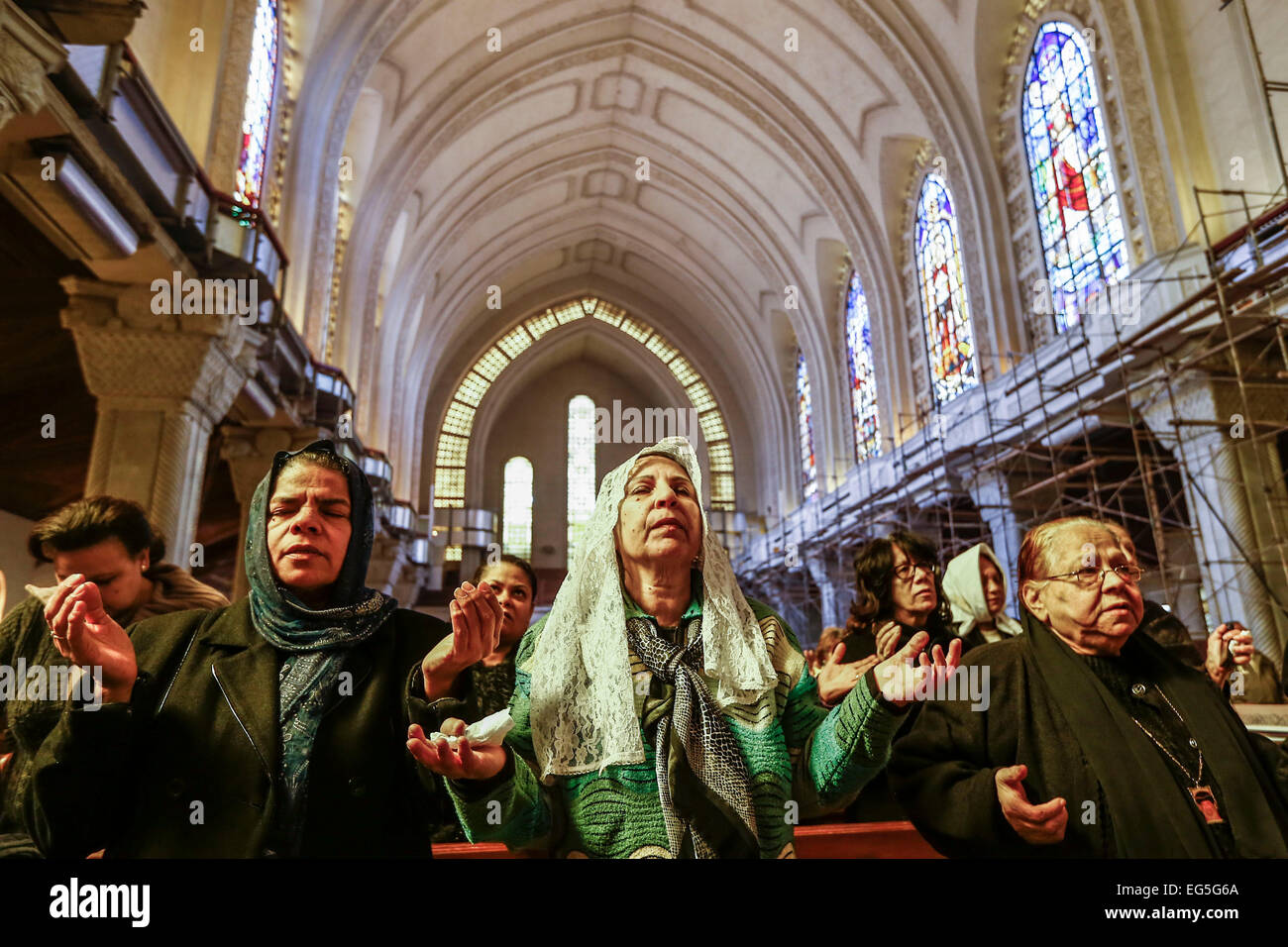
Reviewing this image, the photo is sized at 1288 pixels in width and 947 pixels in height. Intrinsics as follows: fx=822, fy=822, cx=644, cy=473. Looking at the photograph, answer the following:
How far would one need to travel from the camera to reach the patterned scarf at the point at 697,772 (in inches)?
55.0

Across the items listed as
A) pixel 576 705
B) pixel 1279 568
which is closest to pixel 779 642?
pixel 576 705

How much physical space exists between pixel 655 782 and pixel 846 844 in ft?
2.16

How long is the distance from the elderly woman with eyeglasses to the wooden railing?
0.27 m

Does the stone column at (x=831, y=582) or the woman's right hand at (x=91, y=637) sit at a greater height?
the stone column at (x=831, y=582)

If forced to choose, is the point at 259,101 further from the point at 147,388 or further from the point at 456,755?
the point at 456,755

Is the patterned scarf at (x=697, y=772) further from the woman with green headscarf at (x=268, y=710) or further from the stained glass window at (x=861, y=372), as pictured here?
the stained glass window at (x=861, y=372)

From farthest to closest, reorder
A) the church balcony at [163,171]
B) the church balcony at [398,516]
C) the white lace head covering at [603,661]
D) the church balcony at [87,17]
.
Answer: the church balcony at [398,516] < the church balcony at [163,171] < the church balcony at [87,17] < the white lace head covering at [603,661]

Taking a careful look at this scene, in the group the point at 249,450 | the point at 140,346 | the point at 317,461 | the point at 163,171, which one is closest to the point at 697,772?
the point at 317,461

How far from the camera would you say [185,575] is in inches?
91.5

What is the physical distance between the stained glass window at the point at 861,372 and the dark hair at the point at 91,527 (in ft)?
49.7

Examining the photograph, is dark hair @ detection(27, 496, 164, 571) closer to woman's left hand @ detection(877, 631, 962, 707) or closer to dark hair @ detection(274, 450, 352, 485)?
dark hair @ detection(274, 450, 352, 485)

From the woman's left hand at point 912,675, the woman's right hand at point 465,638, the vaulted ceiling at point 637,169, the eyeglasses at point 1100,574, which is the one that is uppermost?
the vaulted ceiling at point 637,169

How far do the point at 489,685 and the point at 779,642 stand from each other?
1.36 m

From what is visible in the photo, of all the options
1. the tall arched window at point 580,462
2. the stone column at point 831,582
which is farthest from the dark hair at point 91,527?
the tall arched window at point 580,462
